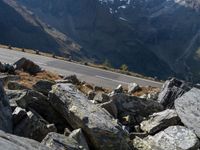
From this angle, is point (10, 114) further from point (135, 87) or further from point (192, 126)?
point (135, 87)

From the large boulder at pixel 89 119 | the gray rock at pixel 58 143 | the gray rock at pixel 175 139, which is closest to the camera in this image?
the gray rock at pixel 58 143

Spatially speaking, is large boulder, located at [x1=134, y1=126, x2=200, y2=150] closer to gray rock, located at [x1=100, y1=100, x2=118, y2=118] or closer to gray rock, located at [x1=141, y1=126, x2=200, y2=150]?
gray rock, located at [x1=141, y1=126, x2=200, y2=150]

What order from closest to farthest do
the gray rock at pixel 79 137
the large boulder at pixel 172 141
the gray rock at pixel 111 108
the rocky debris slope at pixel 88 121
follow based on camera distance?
the rocky debris slope at pixel 88 121, the gray rock at pixel 79 137, the large boulder at pixel 172 141, the gray rock at pixel 111 108

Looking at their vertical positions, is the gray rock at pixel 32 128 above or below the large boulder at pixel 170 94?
above

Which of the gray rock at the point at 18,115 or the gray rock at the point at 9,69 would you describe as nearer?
the gray rock at the point at 18,115

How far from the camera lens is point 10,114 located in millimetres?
13484

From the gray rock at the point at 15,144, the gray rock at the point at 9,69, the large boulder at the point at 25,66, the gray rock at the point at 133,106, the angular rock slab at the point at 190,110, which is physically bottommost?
the large boulder at the point at 25,66

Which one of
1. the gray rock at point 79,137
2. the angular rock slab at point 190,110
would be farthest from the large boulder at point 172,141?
the gray rock at point 79,137

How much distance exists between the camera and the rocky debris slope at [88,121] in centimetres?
1315

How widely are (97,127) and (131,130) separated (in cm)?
475

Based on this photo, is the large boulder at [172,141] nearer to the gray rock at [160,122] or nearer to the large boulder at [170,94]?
the gray rock at [160,122]

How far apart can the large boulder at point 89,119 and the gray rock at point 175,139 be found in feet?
6.55

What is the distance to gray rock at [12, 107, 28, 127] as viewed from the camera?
13.9m

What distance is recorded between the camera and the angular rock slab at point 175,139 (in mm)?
16219
